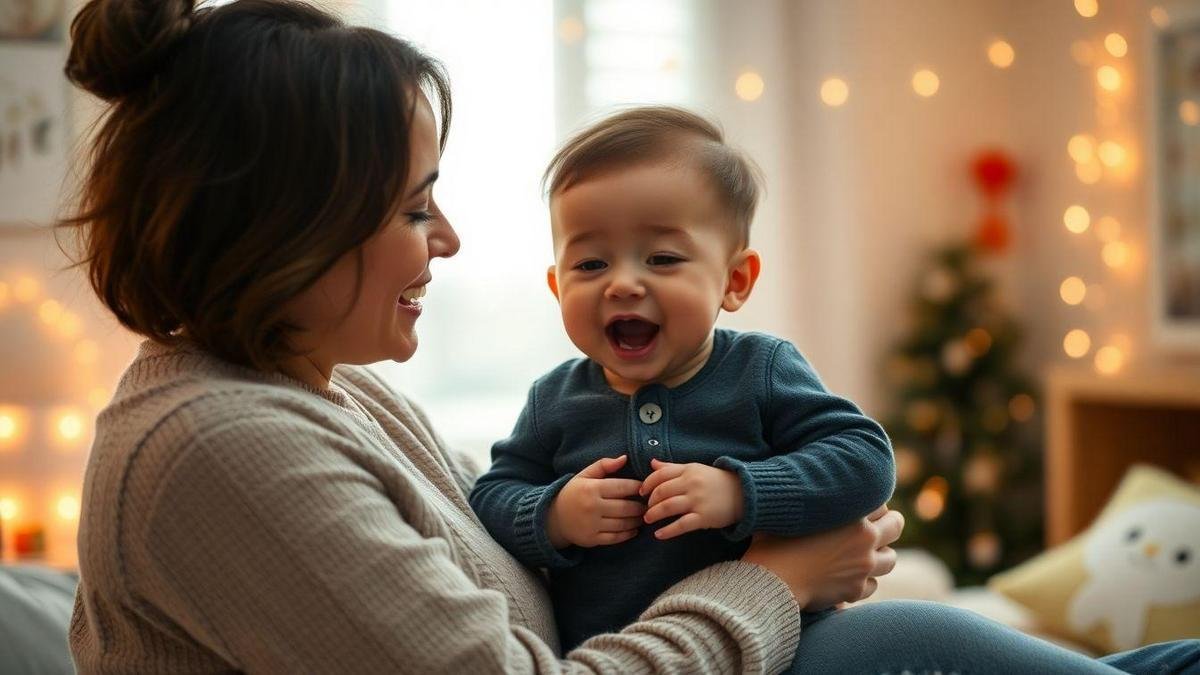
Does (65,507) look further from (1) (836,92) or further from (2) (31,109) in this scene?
(1) (836,92)

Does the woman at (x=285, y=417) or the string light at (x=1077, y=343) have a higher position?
the woman at (x=285, y=417)

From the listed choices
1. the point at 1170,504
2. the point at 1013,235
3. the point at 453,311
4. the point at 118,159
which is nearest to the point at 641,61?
the point at 453,311

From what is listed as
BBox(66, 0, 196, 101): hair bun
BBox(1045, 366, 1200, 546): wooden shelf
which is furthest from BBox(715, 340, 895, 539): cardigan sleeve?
BBox(1045, 366, 1200, 546): wooden shelf

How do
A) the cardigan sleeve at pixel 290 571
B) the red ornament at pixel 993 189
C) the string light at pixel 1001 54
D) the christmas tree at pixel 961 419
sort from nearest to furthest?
the cardigan sleeve at pixel 290 571 < the christmas tree at pixel 961 419 < the red ornament at pixel 993 189 < the string light at pixel 1001 54

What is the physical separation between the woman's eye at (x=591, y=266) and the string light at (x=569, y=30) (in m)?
2.54

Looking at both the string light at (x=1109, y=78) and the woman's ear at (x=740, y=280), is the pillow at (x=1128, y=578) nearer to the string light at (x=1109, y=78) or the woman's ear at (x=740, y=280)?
the woman's ear at (x=740, y=280)

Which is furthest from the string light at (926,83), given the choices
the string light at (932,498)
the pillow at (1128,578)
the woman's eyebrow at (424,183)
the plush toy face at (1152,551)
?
the woman's eyebrow at (424,183)

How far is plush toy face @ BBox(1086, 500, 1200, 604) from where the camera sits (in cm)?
239

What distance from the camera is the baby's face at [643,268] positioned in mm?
1330

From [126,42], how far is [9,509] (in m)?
2.63

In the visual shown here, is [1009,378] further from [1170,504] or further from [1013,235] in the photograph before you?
[1170,504]

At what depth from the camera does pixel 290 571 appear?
962mm

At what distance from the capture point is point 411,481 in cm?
110

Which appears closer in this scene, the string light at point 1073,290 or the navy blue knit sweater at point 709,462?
the navy blue knit sweater at point 709,462
